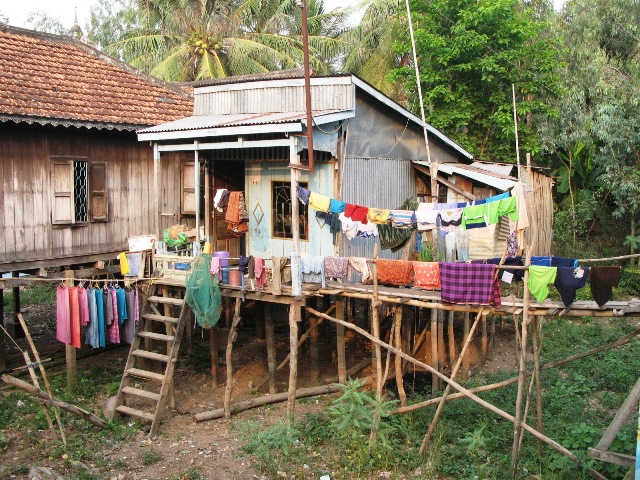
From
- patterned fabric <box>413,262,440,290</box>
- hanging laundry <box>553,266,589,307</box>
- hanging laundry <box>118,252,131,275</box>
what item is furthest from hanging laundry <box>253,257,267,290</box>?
hanging laundry <box>553,266,589,307</box>

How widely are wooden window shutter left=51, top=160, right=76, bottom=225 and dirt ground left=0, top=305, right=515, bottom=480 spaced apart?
→ 140 inches

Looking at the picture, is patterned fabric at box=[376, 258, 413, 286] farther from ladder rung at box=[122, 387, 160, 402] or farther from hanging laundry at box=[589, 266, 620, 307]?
ladder rung at box=[122, 387, 160, 402]

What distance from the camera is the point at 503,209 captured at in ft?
37.0

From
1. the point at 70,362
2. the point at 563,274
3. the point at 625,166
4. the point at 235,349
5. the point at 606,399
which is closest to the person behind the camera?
the point at 563,274

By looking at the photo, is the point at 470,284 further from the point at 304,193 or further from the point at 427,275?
the point at 304,193

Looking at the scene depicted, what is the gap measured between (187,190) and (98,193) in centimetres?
223

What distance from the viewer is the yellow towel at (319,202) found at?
12.4 meters

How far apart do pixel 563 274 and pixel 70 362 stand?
31.7ft

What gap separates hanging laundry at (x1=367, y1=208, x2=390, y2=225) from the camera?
1237cm

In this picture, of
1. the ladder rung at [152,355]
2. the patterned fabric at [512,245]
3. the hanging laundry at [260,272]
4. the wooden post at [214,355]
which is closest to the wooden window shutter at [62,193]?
the ladder rung at [152,355]

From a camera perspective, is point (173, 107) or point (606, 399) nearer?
point (606, 399)

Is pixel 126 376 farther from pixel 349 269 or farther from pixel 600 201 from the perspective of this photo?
pixel 600 201

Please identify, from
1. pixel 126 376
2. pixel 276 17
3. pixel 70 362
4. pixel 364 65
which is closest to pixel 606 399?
pixel 126 376

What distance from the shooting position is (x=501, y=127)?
68.8ft
